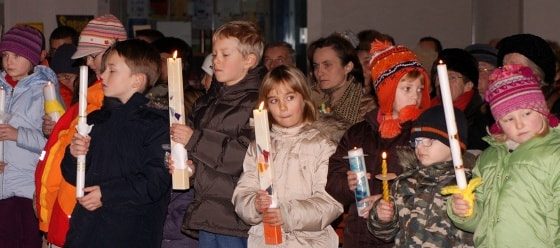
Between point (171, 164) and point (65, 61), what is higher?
point (65, 61)

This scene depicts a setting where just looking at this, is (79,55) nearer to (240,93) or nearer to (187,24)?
(240,93)

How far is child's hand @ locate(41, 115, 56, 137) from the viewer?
6.93m

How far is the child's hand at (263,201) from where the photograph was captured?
5.32 m

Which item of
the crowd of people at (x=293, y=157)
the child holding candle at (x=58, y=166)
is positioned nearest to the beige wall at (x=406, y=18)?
the crowd of people at (x=293, y=157)

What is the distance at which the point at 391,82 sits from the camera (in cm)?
560

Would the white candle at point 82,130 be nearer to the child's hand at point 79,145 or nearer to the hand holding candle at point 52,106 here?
the child's hand at point 79,145

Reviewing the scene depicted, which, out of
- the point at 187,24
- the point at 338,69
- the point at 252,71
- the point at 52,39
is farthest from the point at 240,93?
the point at 187,24

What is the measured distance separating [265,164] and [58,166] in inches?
66.2

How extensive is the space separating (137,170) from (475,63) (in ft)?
8.59

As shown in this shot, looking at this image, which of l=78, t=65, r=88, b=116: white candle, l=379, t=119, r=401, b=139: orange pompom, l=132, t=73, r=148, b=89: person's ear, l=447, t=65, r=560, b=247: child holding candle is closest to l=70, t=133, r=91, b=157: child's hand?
l=78, t=65, r=88, b=116: white candle

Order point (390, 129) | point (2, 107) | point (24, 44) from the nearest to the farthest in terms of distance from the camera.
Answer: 1. point (390, 129)
2. point (2, 107)
3. point (24, 44)

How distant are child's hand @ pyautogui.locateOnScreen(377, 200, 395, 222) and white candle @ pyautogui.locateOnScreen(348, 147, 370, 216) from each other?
0.36ft

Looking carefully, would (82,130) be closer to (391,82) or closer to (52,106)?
(52,106)

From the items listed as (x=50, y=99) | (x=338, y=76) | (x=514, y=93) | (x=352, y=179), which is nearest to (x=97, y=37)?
(x=50, y=99)
